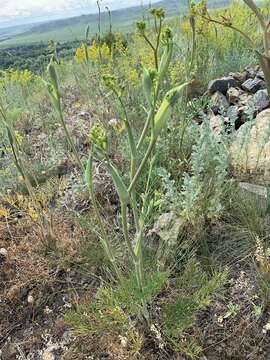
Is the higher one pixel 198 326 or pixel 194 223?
pixel 194 223


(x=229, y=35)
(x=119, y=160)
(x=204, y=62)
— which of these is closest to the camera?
(x=119, y=160)

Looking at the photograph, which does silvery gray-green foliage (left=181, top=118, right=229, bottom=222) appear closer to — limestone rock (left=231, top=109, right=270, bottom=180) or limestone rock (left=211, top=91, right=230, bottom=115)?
limestone rock (left=231, top=109, right=270, bottom=180)

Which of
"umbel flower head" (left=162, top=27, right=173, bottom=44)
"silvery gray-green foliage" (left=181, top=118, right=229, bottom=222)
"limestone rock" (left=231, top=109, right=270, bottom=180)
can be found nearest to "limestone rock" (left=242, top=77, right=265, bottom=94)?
"limestone rock" (left=231, top=109, right=270, bottom=180)

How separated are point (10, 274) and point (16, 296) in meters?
0.14

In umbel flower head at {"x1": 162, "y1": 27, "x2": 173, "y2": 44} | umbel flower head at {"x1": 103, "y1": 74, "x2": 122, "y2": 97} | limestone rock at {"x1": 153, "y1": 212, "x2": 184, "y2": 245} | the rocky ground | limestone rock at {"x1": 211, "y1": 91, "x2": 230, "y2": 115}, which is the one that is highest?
umbel flower head at {"x1": 162, "y1": 27, "x2": 173, "y2": 44}

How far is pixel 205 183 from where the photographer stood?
75.2 inches

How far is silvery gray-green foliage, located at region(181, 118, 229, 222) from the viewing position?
5.61ft

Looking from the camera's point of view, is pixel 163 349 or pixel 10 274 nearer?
pixel 163 349

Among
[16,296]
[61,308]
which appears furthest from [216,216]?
[16,296]

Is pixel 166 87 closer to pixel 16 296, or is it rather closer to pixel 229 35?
pixel 229 35

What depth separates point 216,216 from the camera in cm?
173

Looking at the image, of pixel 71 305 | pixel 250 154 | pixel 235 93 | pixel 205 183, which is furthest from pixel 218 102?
pixel 71 305

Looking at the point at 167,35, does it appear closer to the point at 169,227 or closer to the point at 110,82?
the point at 110,82

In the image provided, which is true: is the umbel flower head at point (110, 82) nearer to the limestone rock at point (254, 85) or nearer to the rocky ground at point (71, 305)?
the rocky ground at point (71, 305)
